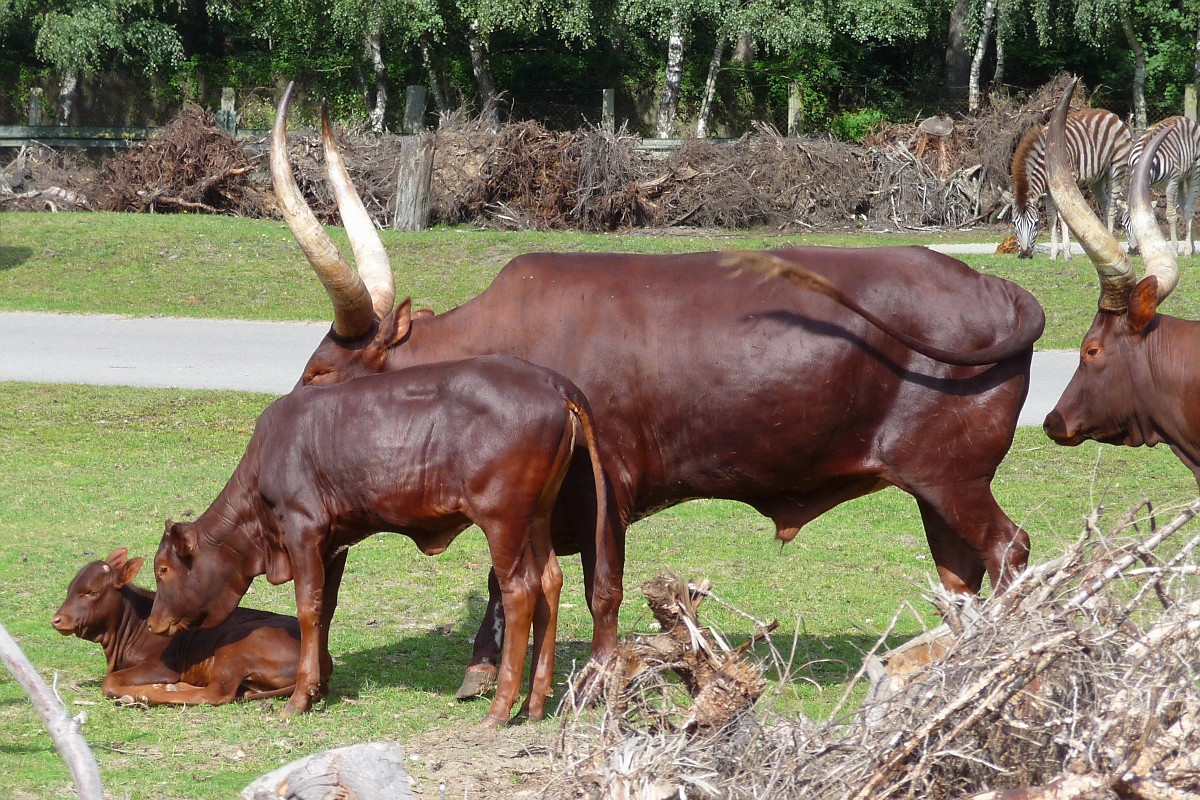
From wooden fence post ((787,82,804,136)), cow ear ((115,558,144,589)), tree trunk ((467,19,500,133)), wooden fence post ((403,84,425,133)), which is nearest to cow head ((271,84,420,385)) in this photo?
cow ear ((115,558,144,589))

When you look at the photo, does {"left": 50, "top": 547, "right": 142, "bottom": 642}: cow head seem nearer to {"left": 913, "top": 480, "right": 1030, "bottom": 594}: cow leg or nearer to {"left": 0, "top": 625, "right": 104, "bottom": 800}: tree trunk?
{"left": 0, "top": 625, "right": 104, "bottom": 800}: tree trunk

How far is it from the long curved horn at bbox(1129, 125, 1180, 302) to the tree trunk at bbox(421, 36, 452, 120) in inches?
1232

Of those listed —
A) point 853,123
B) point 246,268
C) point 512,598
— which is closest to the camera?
point 512,598

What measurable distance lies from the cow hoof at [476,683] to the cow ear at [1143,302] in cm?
337

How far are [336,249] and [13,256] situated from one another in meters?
14.5

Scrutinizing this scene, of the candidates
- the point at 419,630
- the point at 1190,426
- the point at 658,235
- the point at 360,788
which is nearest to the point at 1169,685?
the point at 360,788

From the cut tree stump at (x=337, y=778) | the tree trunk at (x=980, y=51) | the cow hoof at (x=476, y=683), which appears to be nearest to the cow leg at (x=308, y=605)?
the cow hoof at (x=476, y=683)

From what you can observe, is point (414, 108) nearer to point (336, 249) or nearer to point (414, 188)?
point (414, 188)

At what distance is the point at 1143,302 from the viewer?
20.5ft

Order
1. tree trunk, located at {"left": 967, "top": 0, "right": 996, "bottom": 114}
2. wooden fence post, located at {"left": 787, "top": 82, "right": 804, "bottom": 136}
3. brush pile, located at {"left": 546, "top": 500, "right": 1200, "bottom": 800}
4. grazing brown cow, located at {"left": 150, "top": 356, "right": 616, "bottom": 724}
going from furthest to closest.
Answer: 1. wooden fence post, located at {"left": 787, "top": 82, "right": 804, "bottom": 136}
2. tree trunk, located at {"left": 967, "top": 0, "right": 996, "bottom": 114}
3. grazing brown cow, located at {"left": 150, "top": 356, "right": 616, "bottom": 724}
4. brush pile, located at {"left": 546, "top": 500, "right": 1200, "bottom": 800}

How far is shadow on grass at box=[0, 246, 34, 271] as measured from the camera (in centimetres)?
1869

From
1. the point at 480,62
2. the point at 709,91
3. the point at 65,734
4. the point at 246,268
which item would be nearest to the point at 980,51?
the point at 709,91

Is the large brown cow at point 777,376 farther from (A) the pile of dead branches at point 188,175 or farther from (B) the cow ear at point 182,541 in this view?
(A) the pile of dead branches at point 188,175

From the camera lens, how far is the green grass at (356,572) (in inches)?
222
